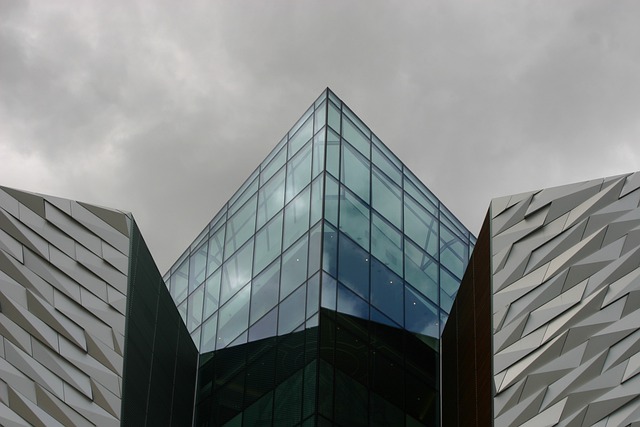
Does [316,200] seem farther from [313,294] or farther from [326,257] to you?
[313,294]

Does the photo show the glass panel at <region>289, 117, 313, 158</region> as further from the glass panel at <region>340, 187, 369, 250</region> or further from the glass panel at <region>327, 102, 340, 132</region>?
the glass panel at <region>340, 187, 369, 250</region>

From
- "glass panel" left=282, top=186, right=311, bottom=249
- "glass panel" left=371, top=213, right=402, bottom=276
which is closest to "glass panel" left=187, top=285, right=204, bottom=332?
"glass panel" left=282, top=186, right=311, bottom=249

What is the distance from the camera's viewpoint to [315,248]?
34.4 meters

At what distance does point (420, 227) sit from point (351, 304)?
6.39 meters

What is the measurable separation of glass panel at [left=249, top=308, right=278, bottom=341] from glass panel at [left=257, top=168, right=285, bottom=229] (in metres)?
4.20

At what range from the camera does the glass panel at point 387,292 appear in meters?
35.2

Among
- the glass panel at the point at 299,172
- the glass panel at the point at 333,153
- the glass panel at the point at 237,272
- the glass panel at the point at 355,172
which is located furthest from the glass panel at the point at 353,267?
the glass panel at the point at 237,272

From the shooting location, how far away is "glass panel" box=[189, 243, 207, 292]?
42406 millimetres

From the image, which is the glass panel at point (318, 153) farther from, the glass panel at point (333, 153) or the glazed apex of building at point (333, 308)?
the glass panel at point (333, 153)

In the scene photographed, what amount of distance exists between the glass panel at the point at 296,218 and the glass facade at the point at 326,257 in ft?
0.15

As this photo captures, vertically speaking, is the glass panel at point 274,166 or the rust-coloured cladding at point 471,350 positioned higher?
the glass panel at point 274,166

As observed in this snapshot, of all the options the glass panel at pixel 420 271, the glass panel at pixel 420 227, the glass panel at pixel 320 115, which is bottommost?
the glass panel at pixel 420 271

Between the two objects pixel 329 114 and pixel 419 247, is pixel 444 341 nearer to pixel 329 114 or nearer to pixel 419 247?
pixel 419 247

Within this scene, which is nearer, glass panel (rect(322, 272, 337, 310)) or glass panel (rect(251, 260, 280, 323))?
glass panel (rect(322, 272, 337, 310))
